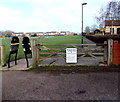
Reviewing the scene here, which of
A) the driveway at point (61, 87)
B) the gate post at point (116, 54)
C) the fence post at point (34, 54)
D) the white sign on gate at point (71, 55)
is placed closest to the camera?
→ the driveway at point (61, 87)

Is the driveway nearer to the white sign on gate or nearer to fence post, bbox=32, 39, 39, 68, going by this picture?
fence post, bbox=32, 39, 39, 68

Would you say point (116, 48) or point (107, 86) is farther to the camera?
point (116, 48)

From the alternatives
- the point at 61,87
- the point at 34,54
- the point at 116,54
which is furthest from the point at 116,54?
the point at 34,54

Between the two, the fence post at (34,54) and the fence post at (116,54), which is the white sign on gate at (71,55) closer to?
the fence post at (34,54)

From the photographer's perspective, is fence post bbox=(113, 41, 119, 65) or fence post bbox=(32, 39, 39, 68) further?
fence post bbox=(32, 39, 39, 68)

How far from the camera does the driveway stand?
3602 millimetres

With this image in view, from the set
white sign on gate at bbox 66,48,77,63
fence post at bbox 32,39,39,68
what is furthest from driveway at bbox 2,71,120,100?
white sign on gate at bbox 66,48,77,63

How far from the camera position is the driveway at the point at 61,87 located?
3602 mm

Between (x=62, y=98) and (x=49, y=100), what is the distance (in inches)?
14.4

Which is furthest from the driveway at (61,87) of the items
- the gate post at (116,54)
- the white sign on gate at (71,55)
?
the white sign on gate at (71,55)

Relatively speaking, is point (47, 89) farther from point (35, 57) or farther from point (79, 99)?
point (35, 57)

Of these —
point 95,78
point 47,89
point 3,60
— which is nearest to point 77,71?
point 95,78

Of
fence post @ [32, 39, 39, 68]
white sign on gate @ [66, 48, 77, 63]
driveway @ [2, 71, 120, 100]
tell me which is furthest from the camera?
white sign on gate @ [66, 48, 77, 63]

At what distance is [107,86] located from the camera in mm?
4254
